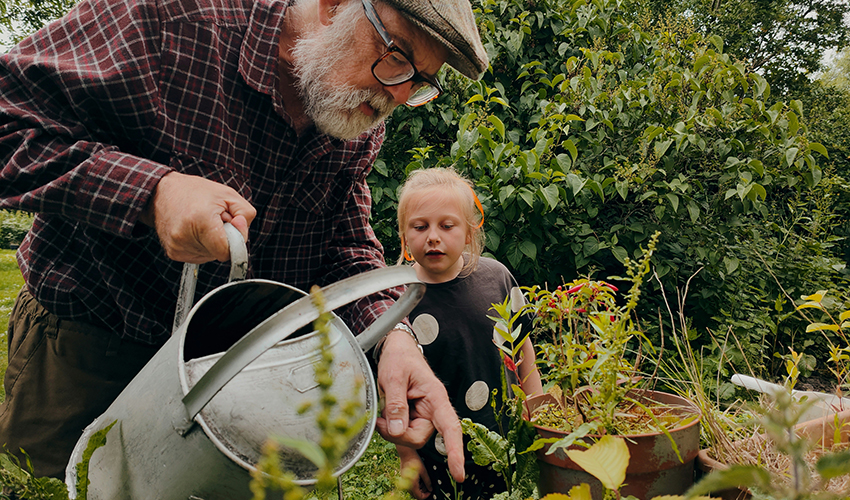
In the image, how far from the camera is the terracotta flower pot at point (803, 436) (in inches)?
26.7

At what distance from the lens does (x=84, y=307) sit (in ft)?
4.81

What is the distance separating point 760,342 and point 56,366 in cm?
377

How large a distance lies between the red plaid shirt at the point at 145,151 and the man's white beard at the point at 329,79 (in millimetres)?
101

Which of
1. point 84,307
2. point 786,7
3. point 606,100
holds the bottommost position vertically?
point 786,7

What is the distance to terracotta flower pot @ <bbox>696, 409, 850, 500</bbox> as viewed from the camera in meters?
0.68

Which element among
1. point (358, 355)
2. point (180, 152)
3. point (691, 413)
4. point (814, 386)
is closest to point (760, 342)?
point (814, 386)

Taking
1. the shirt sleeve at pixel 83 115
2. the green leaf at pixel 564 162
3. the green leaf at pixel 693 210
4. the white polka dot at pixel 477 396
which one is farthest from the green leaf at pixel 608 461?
the green leaf at pixel 693 210

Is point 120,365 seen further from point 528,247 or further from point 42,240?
point 528,247

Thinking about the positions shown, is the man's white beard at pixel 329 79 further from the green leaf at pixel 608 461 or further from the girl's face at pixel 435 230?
the green leaf at pixel 608 461

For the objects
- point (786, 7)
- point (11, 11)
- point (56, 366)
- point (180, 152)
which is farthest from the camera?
point (786, 7)

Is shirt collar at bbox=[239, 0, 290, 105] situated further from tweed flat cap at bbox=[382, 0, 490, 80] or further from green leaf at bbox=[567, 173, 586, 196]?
green leaf at bbox=[567, 173, 586, 196]

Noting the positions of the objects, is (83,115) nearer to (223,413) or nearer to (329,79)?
(329,79)

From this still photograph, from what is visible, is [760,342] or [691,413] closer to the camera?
[691,413]

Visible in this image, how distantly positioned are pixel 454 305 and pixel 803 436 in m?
1.51
